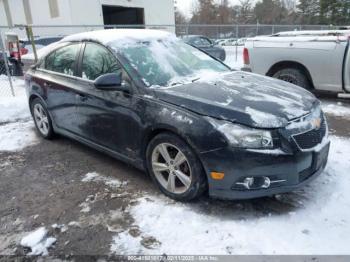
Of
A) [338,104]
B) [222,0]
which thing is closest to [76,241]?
[338,104]

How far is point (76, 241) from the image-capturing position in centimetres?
Answer: 279

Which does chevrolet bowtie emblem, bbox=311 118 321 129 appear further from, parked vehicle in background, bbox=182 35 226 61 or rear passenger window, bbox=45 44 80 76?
parked vehicle in background, bbox=182 35 226 61

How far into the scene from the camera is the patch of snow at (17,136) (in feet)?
16.9

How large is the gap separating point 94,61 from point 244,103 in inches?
80.1

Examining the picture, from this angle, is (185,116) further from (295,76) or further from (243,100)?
(295,76)

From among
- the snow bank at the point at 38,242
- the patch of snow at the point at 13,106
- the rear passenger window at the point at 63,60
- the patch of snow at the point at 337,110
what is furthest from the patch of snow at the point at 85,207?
the patch of snow at the point at 337,110

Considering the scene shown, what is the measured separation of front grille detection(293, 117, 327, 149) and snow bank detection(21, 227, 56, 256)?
2.34 metres

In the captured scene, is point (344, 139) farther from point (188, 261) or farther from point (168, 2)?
point (168, 2)

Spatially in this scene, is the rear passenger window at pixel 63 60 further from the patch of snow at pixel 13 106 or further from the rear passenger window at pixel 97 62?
the patch of snow at pixel 13 106

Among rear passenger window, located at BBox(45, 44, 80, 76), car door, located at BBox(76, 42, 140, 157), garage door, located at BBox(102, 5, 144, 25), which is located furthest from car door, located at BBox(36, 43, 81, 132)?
garage door, located at BBox(102, 5, 144, 25)

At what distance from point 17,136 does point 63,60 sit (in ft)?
6.14

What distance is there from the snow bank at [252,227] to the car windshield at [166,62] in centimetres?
132

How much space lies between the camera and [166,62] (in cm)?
377

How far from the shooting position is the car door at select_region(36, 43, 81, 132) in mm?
4273
